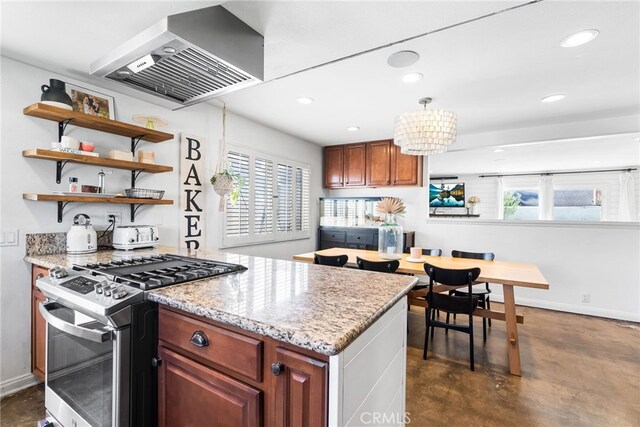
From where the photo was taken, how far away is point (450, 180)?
461cm

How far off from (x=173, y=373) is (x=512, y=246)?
4339mm

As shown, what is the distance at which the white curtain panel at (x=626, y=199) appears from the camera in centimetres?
420

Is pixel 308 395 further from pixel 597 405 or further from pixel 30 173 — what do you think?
pixel 30 173

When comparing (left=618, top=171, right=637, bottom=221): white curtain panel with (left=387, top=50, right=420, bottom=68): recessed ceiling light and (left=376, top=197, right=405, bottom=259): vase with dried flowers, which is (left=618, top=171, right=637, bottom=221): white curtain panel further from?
(left=387, top=50, right=420, bottom=68): recessed ceiling light

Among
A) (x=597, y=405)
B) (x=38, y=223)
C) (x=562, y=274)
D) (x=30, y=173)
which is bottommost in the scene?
(x=597, y=405)

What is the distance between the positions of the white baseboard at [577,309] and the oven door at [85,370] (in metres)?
4.45

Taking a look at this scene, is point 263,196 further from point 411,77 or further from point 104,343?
point 104,343

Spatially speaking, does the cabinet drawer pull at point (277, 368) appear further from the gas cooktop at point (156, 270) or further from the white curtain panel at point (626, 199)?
the white curtain panel at point (626, 199)

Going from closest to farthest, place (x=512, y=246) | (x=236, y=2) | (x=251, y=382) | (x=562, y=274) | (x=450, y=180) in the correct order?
(x=251, y=382) < (x=236, y=2) < (x=562, y=274) < (x=512, y=246) < (x=450, y=180)

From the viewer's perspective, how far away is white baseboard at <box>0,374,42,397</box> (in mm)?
1945

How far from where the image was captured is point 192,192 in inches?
119

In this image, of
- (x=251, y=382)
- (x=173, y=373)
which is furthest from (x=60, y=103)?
(x=251, y=382)

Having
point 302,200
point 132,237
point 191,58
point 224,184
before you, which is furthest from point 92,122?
point 302,200

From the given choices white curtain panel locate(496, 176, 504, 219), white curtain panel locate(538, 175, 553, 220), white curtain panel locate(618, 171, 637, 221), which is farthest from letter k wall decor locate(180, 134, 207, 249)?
white curtain panel locate(618, 171, 637, 221)
